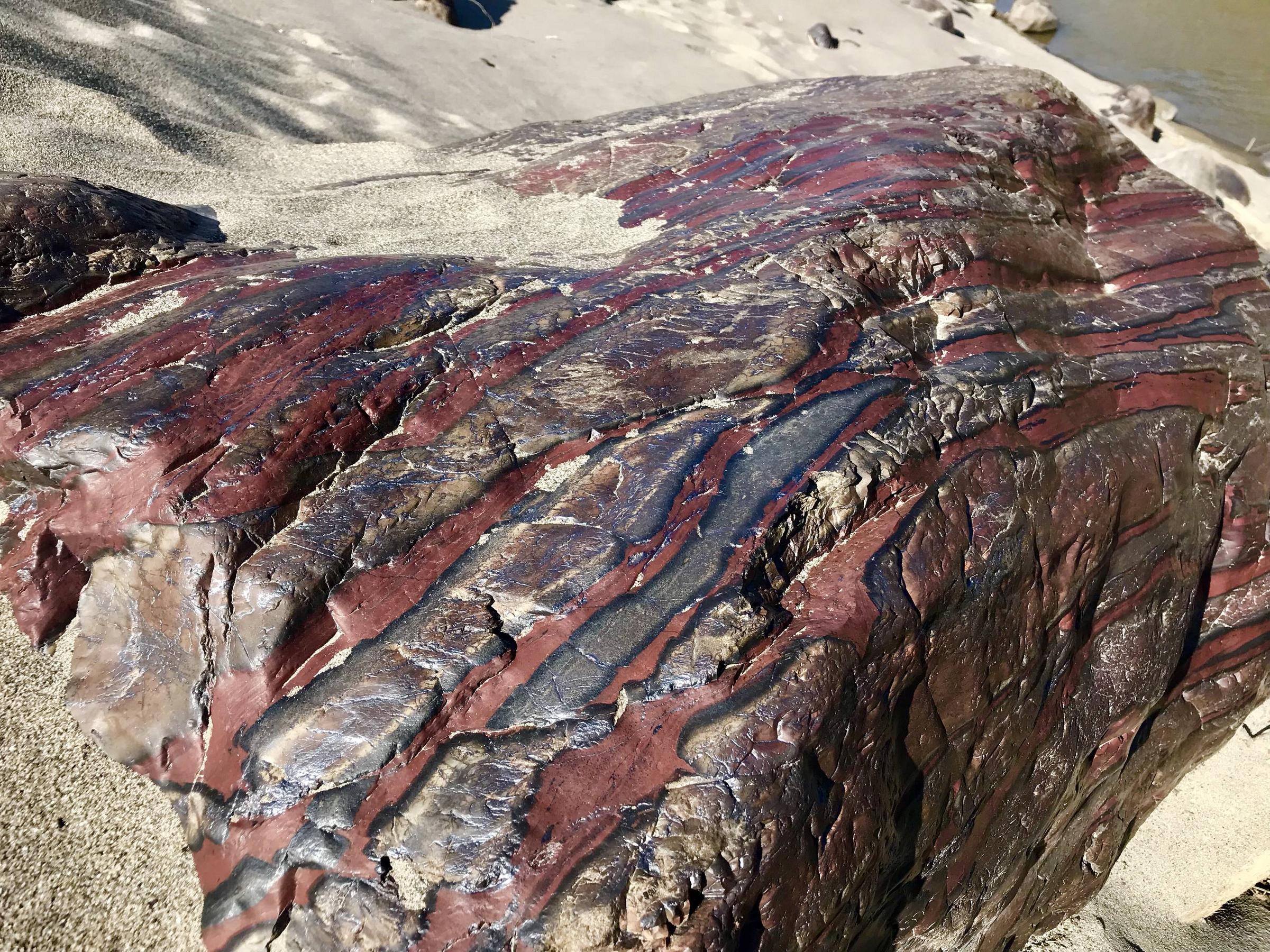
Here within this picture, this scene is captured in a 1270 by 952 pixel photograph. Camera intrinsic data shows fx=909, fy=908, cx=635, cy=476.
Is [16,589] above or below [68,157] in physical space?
below

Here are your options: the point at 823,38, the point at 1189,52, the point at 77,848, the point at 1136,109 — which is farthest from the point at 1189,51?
the point at 77,848

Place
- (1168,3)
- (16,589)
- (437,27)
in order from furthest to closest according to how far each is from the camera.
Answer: (1168,3) → (437,27) → (16,589)

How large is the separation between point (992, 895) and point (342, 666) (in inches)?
53.6

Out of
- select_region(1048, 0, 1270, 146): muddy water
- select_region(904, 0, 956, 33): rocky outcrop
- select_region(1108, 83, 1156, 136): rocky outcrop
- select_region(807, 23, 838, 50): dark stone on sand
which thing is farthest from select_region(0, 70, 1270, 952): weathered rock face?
select_region(1048, 0, 1270, 146): muddy water

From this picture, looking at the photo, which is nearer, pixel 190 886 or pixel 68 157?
pixel 190 886

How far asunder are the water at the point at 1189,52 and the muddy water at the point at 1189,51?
0.01 metres

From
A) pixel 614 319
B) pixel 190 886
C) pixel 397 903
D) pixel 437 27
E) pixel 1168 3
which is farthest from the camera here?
pixel 1168 3

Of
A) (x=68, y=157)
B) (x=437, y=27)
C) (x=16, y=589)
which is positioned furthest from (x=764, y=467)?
(x=437, y=27)

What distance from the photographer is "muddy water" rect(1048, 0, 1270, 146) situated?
8.66 meters

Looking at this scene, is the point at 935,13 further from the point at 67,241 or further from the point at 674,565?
the point at 674,565

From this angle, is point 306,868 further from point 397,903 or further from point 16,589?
point 16,589

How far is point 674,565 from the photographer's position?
1450 mm

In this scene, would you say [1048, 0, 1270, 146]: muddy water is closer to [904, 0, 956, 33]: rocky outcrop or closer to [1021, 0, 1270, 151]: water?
[1021, 0, 1270, 151]: water

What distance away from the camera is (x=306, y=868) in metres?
1.21
